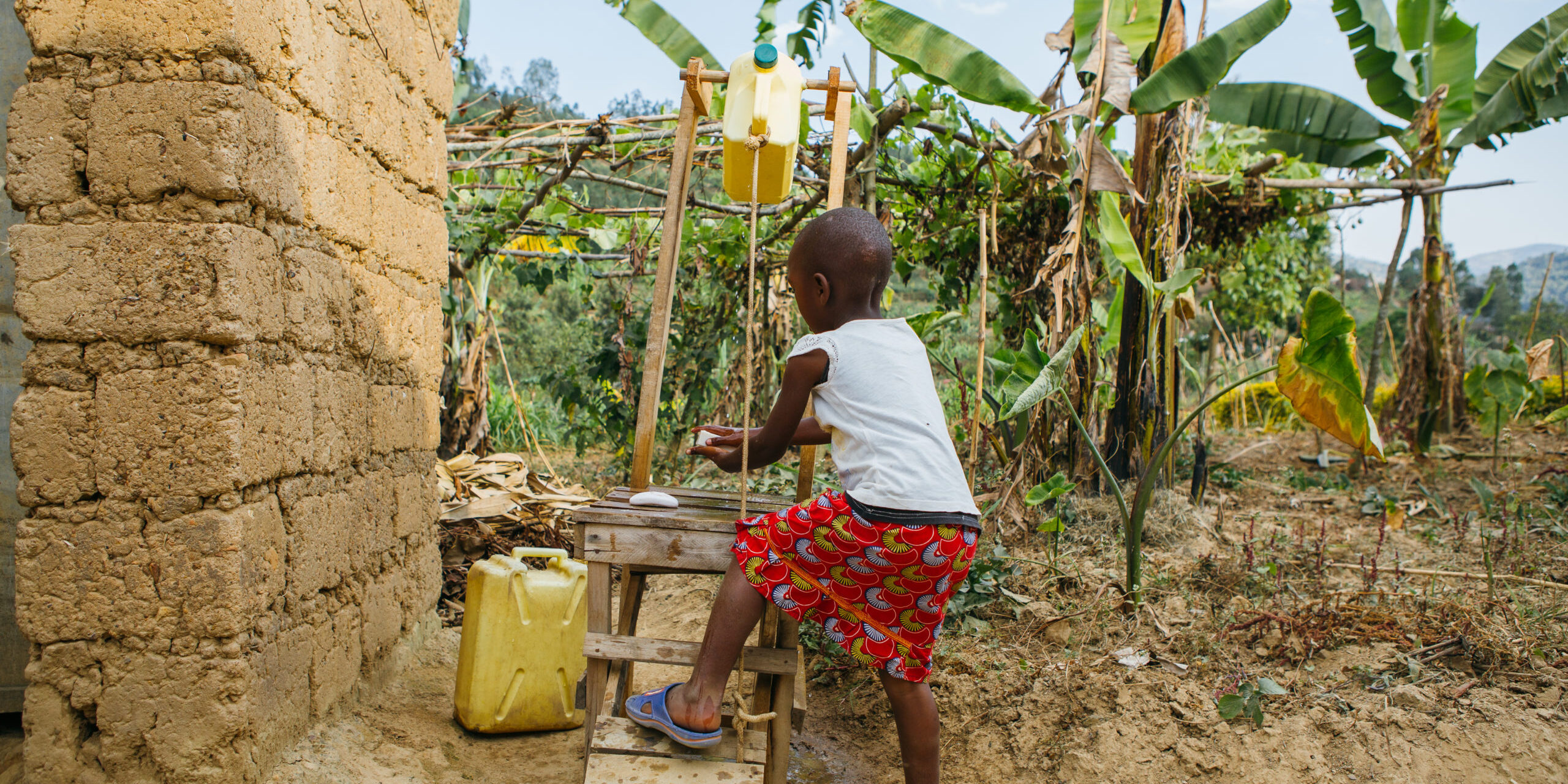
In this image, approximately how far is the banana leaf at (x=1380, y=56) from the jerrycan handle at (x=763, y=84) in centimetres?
537

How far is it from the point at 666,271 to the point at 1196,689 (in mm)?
2140

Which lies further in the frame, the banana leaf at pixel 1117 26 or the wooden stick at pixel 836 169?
the banana leaf at pixel 1117 26

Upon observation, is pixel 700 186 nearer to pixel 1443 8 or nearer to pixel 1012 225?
pixel 1012 225

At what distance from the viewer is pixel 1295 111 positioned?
586 centimetres

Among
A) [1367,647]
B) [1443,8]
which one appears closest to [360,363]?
[1367,647]

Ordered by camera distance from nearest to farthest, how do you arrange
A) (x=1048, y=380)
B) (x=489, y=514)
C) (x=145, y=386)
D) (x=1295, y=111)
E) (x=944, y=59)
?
1. (x=145, y=386)
2. (x=1048, y=380)
3. (x=944, y=59)
4. (x=489, y=514)
5. (x=1295, y=111)

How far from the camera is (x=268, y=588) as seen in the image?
7.04ft

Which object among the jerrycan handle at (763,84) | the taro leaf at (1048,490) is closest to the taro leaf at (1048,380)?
the taro leaf at (1048,490)

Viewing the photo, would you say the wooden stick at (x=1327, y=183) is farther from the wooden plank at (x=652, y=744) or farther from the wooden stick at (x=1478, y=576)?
the wooden plank at (x=652, y=744)

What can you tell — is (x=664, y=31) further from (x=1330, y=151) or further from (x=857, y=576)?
(x=1330, y=151)

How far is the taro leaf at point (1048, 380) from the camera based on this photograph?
117 inches

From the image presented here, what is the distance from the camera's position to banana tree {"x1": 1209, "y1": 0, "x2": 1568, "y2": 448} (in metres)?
5.74

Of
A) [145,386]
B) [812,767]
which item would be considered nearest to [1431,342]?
[812,767]

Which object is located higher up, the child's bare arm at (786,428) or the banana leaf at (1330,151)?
the banana leaf at (1330,151)
